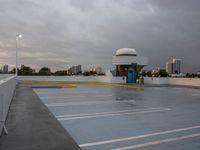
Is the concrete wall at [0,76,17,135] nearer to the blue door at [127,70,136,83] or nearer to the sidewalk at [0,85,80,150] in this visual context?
the sidewalk at [0,85,80,150]

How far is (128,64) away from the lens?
1321 inches

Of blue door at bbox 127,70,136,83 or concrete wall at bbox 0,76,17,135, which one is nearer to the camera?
concrete wall at bbox 0,76,17,135

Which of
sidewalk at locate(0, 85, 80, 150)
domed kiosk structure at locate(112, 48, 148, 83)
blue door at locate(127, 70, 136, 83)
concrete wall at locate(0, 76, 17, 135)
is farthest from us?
domed kiosk structure at locate(112, 48, 148, 83)

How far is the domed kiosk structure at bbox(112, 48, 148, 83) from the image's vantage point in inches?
1293

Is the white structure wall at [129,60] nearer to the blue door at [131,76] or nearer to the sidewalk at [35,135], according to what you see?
the blue door at [131,76]

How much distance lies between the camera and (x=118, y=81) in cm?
3309

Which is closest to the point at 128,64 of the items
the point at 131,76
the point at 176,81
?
the point at 131,76

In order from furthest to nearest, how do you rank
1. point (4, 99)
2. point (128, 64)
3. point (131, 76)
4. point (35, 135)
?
1. point (128, 64)
2. point (131, 76)
3. point (4, 99)
4. point (35, 135)

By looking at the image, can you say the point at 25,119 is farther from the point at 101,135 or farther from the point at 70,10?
the point at 70,10

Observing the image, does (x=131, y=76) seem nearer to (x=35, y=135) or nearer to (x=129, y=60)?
(x=129, y=60)

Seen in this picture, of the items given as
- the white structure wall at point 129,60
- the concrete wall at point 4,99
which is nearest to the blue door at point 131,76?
the white structure wall at point 129,60

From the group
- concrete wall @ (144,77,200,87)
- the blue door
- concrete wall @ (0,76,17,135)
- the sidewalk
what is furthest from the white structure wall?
the sidewalk

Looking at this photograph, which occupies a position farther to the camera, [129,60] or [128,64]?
[128,64]

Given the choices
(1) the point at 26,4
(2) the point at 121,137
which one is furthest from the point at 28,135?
(1) the point at 26,4
